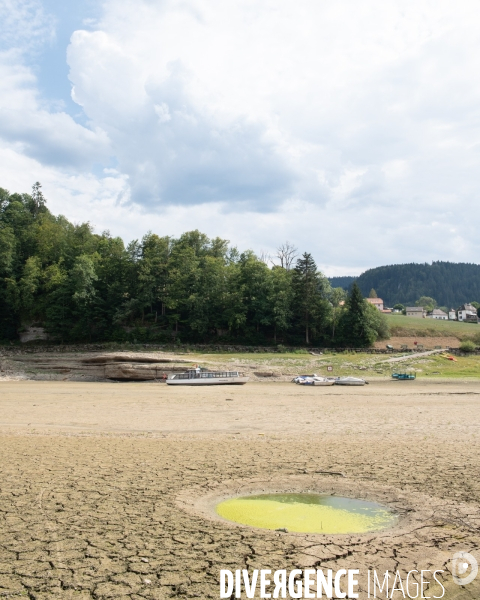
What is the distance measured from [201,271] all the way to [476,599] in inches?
2629

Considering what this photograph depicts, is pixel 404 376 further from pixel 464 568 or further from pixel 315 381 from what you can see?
pixel 464 568

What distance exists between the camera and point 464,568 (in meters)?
6.20

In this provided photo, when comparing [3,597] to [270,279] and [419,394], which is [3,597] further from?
[270,279]

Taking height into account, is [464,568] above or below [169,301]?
below

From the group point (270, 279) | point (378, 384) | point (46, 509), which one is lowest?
point (378, 384)

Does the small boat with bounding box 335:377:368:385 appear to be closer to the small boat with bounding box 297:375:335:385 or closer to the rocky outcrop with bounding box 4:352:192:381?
the small boat with bounding box 297:375:335:385

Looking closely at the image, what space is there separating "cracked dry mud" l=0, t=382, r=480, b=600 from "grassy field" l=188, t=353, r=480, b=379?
22.2 metres

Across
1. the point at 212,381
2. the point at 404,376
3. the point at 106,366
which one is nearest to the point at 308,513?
the point at 212,381

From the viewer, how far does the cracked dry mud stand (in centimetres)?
605

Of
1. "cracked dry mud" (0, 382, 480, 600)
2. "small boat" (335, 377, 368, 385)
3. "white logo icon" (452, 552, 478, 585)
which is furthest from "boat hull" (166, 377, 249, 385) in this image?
"white logo icon" (452, 552, 478, 585)

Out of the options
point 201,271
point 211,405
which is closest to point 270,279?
point 201,271

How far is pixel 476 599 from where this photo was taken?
5.49 metres

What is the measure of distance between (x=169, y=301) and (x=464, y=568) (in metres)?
63.3

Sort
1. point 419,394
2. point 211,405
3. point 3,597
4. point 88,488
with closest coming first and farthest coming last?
1. point 3,597
2. point 88,488
3. point 211,405
4. point 419,394
